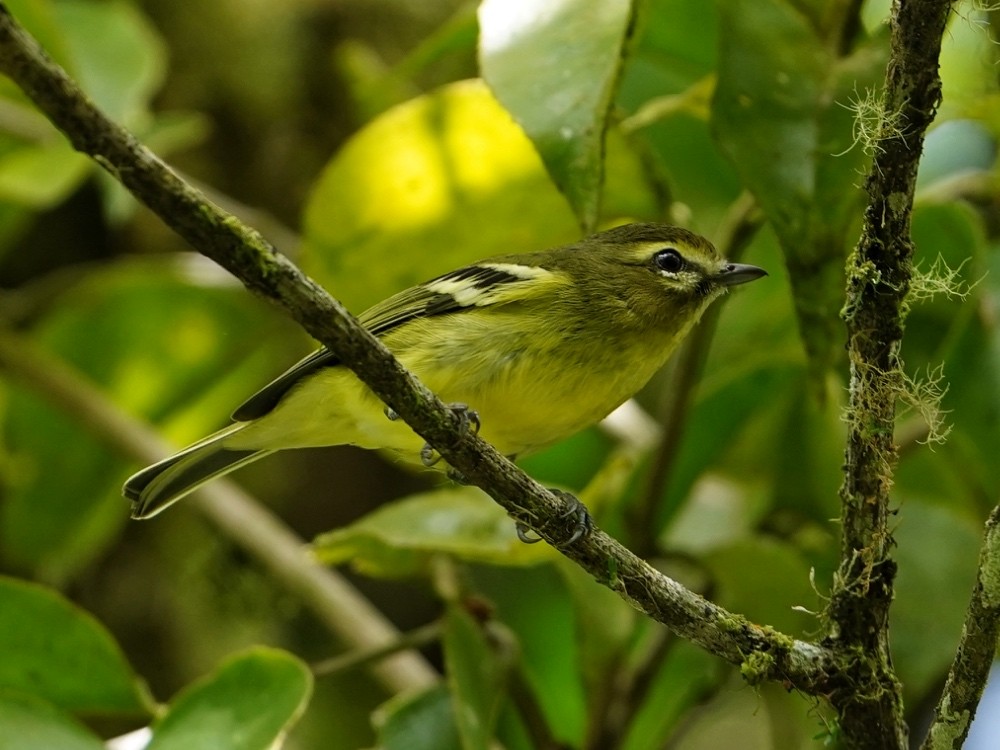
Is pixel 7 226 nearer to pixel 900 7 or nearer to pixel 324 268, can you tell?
pixel 324 268

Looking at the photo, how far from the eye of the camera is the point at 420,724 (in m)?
2.07

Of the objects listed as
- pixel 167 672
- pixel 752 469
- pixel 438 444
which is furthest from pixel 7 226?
pixel 438 444

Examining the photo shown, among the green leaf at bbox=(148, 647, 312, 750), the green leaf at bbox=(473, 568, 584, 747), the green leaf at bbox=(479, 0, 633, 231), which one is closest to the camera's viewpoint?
the green leaf at bbox=(479, 0, 633, 231)

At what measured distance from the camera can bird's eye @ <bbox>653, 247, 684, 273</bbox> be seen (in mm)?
2256

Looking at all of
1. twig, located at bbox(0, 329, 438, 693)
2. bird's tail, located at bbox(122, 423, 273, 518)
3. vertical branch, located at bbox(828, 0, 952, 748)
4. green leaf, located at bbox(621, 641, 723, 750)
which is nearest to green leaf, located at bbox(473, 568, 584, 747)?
green leaf, located at bbox(621, 641, 723, 750)

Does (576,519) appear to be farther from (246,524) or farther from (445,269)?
(246,524)

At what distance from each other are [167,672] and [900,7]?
2681 millimetres

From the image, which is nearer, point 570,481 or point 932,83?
point 932,83

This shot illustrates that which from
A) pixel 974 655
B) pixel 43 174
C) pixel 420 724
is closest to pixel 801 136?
pixel 974 655

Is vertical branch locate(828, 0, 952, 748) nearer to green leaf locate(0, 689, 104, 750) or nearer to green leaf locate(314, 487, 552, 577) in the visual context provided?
green leaf locate(314, 487, 552, 577)

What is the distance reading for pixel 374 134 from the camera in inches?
90.4

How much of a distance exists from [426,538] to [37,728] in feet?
2.22

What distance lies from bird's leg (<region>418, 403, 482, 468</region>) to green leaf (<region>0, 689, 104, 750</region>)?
2.19 ft

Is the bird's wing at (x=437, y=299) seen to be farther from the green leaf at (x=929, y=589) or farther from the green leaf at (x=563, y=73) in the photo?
the green leaf at (x=929, y=589)
